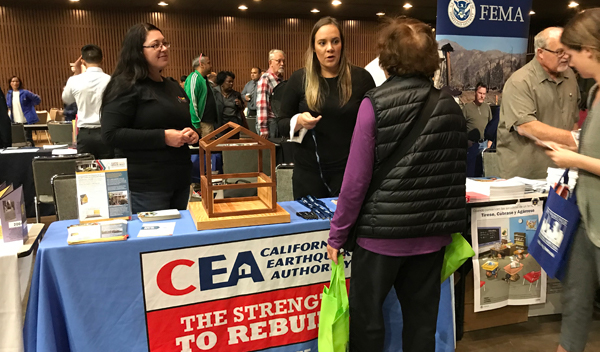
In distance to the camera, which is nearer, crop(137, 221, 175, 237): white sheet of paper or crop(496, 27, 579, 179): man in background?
crop(137, 221, 175, 237): white sheet of paper

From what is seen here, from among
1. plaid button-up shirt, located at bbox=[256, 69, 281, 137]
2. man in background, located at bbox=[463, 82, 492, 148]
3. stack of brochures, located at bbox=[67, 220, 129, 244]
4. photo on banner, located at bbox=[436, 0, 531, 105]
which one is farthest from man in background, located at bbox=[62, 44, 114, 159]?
man in background, located at bbox=[463, 82, 492, 148]

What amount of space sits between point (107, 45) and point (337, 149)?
406 inches

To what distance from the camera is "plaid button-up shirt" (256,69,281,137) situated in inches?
171

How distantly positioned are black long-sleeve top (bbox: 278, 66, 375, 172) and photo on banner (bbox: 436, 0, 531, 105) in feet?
7.39

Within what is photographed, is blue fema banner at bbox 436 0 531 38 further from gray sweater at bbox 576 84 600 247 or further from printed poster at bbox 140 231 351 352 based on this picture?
printed poster at bbox 140 231 351 352

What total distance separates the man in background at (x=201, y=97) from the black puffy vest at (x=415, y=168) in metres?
4.05

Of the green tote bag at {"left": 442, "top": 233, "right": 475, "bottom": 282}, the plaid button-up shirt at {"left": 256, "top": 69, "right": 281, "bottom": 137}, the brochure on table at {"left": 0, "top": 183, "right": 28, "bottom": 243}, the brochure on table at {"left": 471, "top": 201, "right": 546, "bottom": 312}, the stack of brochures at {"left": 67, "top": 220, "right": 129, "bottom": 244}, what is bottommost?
the brochure on table at {"left": 471, "top": 201, "right": 546, "bottom": 312}

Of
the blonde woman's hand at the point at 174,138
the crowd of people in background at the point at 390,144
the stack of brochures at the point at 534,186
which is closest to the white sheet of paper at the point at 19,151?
the crowd of people in background at the point at 390,144

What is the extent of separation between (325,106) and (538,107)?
133cm

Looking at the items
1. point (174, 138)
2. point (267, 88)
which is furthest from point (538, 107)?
point (267, 88)

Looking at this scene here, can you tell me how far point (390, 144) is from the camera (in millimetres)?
1365

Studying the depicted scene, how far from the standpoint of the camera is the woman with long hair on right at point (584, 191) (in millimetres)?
1498

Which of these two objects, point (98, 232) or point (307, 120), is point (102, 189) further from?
point (307, 120)

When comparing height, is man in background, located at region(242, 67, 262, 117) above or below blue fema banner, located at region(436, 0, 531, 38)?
below
